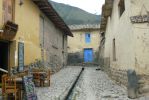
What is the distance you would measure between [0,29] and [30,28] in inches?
162

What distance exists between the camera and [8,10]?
1113 cm

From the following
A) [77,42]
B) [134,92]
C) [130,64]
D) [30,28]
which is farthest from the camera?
[77,42]

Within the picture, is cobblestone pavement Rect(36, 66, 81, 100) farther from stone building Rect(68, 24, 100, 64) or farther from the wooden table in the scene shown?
stone building Rect(68, 24, 100, 64)

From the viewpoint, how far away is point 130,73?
942 cm

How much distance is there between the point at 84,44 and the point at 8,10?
25.8m

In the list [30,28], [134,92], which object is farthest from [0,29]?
[134,92]

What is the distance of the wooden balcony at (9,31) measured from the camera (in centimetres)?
1035

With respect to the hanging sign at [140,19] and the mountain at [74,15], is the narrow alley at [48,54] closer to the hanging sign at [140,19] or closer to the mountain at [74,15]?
the hanging sign at [140,19]

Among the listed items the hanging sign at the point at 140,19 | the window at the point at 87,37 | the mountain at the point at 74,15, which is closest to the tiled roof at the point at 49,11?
the hanging sign at the point at 140,19

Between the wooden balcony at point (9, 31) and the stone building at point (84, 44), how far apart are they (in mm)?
25046

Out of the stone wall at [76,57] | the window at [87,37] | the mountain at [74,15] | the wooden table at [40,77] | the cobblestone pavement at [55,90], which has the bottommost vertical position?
the cobblestone pavement at [55,90]

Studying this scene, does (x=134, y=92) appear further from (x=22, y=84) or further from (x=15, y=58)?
(x=15, y=58)

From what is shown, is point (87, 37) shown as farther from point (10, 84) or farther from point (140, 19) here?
point (10, 84)

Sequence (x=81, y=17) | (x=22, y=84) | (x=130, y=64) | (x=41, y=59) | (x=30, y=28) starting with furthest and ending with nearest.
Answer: (x=81, y=17) < (x=41, y=59) < (x=30, y=28) < (x=130, y=64) < (x=22, y=84)
